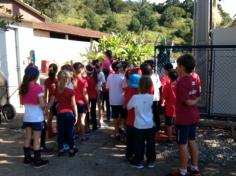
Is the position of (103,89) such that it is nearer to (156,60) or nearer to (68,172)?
(156,60)

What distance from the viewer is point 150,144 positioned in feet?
20.2

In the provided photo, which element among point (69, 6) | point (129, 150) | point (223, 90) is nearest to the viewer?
point (129, 150)

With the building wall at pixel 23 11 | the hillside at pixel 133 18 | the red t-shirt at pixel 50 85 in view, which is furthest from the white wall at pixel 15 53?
the hillside at pixel 133 18

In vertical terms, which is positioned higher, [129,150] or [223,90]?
[223,90]

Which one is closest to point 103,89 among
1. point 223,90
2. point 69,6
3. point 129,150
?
point 223,90

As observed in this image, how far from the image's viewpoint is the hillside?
2434 inches

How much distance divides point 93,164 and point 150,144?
1046 mm

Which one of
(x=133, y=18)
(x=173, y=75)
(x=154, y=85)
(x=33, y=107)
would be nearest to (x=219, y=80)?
(x=173, y=75)

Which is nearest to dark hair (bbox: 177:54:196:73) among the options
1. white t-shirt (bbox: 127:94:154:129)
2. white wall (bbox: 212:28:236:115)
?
white t-shirt (bbox: 127:94:154:129)

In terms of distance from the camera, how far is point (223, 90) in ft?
29.8

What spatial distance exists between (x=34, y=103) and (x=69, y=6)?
61.4 metres

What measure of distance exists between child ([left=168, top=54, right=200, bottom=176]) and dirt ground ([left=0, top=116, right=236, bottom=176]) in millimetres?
630

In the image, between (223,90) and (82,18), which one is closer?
(223,90)

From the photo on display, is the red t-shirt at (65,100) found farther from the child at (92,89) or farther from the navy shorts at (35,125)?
the child at (92,89)
